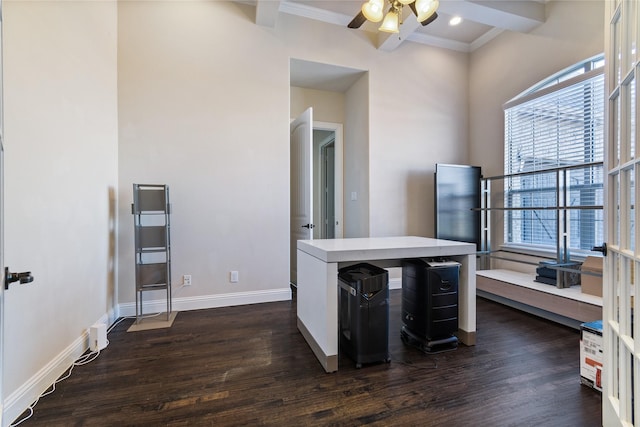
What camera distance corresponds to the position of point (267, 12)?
3.20 m

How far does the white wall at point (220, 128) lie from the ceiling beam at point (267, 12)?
4.2 inches

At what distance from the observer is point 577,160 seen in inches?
124

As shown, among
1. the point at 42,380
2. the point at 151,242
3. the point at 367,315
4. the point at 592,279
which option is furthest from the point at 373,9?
the point at 42,380

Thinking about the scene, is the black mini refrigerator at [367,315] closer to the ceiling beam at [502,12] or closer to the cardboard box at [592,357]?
the cardboard box at [592,357]

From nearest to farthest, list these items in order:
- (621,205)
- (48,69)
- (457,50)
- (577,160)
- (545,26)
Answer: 1. (621,205)
2. (48,69)
3. (577,160)
4. (545,26)
5. (457,50)

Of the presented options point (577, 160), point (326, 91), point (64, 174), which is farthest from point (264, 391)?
point (326, 91)

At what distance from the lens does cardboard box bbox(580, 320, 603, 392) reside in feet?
5.60

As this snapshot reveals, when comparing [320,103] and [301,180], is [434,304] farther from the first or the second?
[320,103]

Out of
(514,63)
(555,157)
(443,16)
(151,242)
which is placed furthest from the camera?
(514,63)

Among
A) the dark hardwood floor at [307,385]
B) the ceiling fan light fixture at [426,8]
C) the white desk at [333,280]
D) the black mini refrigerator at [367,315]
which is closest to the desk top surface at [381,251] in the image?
the white desk at [333,280]

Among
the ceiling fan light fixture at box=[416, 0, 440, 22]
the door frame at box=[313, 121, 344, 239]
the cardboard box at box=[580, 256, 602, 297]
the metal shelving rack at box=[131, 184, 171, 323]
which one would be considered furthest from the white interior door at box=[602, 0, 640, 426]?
the door frame at box=[313, 121, 344, 239]

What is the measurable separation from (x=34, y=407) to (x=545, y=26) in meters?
5.61

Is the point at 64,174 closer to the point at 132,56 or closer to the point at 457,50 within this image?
the point at 132,56

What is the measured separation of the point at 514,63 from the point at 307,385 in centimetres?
442
